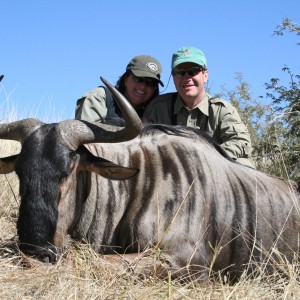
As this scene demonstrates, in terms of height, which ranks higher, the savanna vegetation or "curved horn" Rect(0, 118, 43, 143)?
"curved horn" Rect(0, 118, 43, 143)

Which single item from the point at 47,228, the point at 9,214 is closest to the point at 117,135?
the point at 47,228

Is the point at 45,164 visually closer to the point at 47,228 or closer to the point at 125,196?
the point at 47,228

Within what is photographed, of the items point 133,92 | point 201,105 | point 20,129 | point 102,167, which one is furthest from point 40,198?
point 133,92

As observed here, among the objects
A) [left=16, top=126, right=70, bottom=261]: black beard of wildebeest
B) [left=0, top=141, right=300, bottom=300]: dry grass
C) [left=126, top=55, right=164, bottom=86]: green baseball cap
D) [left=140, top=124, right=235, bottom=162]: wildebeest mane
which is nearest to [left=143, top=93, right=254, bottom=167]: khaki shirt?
[left=126, top=55, right=164, bottom=86]: green baseball cap

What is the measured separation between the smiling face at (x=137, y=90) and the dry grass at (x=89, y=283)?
2432 millimetres

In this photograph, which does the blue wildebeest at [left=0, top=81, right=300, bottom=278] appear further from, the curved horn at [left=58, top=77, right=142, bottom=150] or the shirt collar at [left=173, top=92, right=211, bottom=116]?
the shirt collar at [left=173, top=92, right=211, bottom=116]

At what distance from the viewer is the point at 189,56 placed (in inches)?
217

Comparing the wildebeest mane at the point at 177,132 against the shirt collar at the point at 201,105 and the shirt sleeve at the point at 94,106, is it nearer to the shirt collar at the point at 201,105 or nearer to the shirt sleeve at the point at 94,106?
the shirt collar at the point at 201,105

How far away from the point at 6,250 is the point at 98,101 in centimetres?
251

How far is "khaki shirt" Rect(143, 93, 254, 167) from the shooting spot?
18.0 feet

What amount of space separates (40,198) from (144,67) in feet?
9.18

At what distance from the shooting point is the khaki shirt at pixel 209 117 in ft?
18.0

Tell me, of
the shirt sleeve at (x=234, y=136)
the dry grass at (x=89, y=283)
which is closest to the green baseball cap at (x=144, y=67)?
the shirt sleeve at (x=234, y=136)

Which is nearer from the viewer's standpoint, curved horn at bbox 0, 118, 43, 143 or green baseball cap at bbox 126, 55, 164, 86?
curved horn at bbox 0, 118, 43, 143
